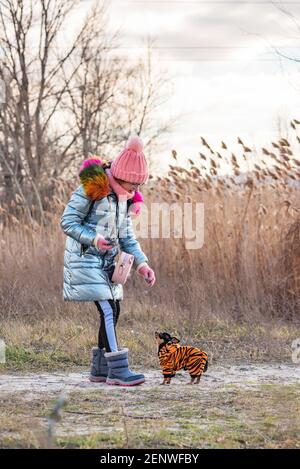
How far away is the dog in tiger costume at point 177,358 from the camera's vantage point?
219 inches

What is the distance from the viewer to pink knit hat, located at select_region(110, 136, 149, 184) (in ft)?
18.1

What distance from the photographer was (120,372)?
18.4 feet

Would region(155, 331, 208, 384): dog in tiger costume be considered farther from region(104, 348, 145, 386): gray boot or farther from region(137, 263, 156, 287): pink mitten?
region(137, 263, 156, 287): pink mitten

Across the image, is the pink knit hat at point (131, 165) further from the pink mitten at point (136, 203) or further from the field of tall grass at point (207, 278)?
the field of tall grass at point (207, 278)

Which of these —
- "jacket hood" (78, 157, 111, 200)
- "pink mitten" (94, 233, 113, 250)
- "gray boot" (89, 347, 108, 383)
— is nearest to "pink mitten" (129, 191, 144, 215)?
"jacket hood" (78, 157, 111, 200)

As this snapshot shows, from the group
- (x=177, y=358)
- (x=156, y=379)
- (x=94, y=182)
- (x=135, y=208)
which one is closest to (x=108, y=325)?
(x=177, y=358)

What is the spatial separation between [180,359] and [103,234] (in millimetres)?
916

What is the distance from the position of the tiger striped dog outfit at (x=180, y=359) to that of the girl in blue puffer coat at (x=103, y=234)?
0.19 metres

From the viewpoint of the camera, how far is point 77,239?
5445mm

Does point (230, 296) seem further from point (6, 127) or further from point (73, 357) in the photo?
point (6, 127)

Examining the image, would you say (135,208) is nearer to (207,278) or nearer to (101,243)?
(101,243)

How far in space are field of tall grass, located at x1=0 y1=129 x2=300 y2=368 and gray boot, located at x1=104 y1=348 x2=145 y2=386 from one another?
4.06ft

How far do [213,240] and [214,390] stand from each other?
3.41m

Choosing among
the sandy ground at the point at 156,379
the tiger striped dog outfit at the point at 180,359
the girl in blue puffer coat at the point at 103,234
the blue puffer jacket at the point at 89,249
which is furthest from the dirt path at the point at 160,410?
the blue puffer jacket at the point at 89,249
